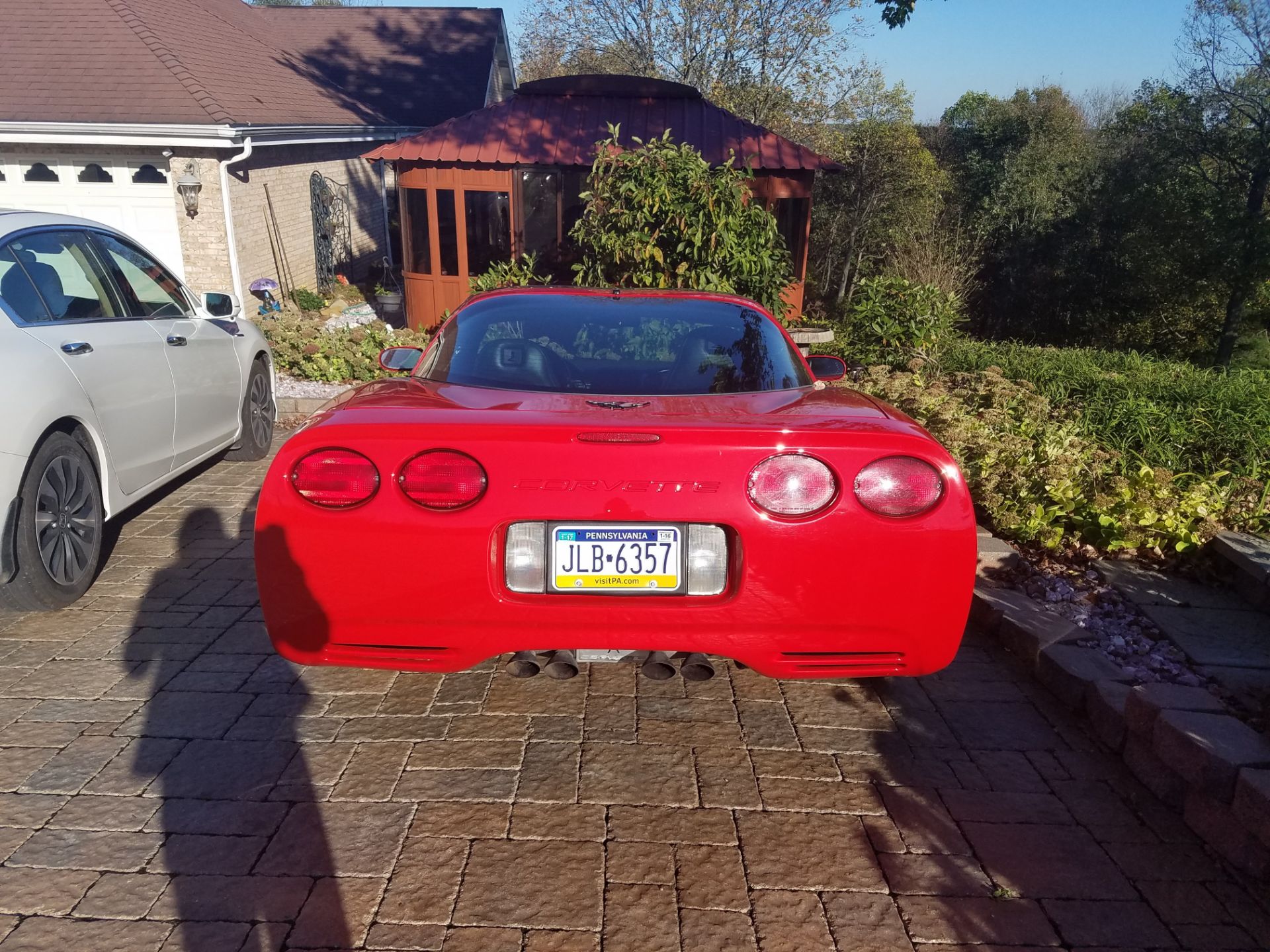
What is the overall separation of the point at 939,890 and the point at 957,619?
770mm

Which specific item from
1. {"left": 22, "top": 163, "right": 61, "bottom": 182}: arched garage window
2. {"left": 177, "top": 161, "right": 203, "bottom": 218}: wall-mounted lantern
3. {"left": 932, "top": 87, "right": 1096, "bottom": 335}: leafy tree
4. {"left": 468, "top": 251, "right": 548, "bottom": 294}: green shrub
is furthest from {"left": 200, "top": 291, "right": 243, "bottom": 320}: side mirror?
{"left": 932, "top": 87, "right": 1096, "bottom": 335}: leafy tree

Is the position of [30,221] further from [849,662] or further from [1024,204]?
[1024,204]

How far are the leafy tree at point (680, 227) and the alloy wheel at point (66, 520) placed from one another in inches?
200

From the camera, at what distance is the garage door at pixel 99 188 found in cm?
1270

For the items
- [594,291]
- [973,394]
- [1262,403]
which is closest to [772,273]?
[973,394]

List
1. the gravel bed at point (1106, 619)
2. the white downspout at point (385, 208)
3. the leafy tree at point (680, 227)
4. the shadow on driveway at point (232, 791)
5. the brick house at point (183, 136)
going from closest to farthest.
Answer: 1. the shadow on driveway at point (232, 791)
2. the gravel bed at point (1106, 619)
3. the leafy tree at point (680, 227)
4. the brick house at point (183, 136)
5. the white downspout at point (385, 208)

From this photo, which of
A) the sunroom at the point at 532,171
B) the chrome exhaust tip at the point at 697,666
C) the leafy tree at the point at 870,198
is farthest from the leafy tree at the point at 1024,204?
the chrome exhaust tip at the point at 697,666

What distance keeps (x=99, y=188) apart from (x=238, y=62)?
194 inches

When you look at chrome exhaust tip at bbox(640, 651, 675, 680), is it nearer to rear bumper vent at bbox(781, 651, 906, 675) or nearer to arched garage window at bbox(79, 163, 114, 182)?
rear bumper vent at bbox(781, 651, 906, 675)

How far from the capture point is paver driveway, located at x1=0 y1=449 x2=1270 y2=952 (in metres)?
2.35

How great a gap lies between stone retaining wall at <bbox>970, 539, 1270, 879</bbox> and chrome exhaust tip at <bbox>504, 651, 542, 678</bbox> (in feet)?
6.44

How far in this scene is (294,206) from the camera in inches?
629

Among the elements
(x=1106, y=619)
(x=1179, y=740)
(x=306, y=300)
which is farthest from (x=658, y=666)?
(x=306, y=300)

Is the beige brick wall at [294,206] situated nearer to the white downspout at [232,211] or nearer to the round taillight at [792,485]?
the white downspout at [232,211]
